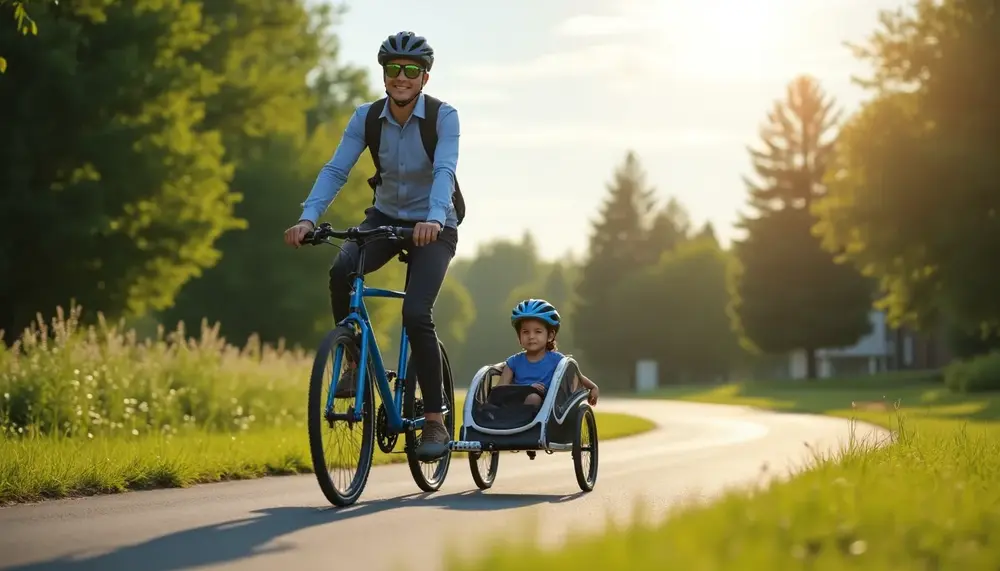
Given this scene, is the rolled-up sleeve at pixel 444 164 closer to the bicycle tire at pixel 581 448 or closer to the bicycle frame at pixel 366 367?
the bicycle frame at pixel 366 367

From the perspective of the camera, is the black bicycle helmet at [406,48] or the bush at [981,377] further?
the bush at [981,377]

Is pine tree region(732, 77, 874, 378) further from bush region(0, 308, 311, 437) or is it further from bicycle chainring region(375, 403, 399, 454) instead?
bicycle chainring region(375, 403, 399, 454)

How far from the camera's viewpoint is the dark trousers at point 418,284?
813cm

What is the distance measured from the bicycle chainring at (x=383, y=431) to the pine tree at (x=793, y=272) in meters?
57.3

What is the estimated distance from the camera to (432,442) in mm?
8367

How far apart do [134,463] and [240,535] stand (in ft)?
10.6

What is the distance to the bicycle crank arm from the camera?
868cm

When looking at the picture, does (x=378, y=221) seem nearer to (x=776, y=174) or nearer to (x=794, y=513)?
(x=794, y=513)

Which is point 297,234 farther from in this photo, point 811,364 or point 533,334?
point 811,364

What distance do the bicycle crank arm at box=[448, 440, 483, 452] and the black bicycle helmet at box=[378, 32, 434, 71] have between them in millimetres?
2248

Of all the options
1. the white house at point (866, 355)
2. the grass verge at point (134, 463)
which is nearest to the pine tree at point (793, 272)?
the white house at point (866, 355)

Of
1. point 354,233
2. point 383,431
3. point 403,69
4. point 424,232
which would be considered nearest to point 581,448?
point 383,431

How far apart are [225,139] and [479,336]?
362 ft

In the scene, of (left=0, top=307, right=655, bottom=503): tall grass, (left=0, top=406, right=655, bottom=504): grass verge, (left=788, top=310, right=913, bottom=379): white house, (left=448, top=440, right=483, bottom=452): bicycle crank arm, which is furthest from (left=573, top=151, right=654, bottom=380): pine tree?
(left=448, top=440, right=483, bottom=452): bicycle crank arm
